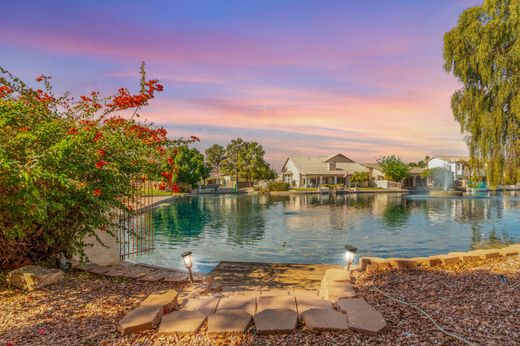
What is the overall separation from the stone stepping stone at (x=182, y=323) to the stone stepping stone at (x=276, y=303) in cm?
75

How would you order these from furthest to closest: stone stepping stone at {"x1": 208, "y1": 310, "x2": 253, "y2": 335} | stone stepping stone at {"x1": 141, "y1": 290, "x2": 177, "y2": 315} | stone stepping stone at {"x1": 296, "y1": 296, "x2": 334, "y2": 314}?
stone stepping stone at {"x1": 141, "y1": 290, "x2": 177, "y2": 315}
stone stepping stone at {"x1": 296, "y1": 296, "x2": 334, "y2": 314}
stone stepping stone at {"x1": 208, "y1": 310, "x2": 253, "y2": 335}

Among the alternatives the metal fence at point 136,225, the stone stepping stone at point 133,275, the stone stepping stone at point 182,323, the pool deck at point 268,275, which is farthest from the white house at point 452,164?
the stone stepping stone at point 182,323

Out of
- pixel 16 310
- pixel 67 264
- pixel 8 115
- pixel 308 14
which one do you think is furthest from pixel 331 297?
pixel 308 14

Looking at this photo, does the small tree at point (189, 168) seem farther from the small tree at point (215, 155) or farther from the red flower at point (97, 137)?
the small tree at point (215, 155)

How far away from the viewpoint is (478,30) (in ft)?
38.5

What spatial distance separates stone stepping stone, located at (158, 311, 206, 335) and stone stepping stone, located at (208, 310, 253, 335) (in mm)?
146

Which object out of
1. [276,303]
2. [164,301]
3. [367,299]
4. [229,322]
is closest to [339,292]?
[367,299]

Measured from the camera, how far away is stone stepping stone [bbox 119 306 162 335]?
11.8 ft

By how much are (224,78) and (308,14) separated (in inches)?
167

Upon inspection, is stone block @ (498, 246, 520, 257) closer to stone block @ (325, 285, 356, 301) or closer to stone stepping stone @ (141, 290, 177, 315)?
stone block @ (325, 285, 356, 301)

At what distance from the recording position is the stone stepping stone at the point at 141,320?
141 inches

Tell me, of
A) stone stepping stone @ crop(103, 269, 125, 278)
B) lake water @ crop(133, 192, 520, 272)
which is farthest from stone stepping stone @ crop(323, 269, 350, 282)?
lake water @ crop(133, 192, 520, 272)

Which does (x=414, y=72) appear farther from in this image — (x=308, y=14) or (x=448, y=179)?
(x=448, y=179)

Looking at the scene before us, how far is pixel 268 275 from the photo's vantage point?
24.7 feet
